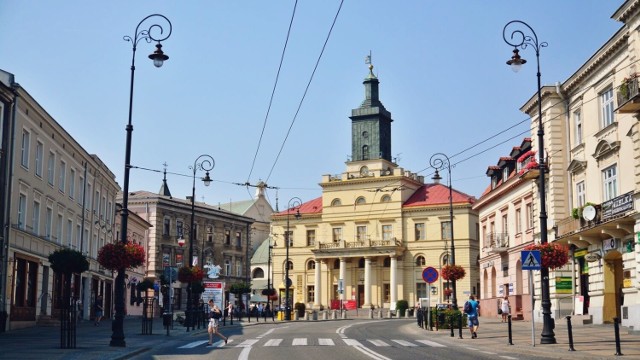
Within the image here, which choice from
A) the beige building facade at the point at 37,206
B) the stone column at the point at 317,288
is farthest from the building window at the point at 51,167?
the stone column at the point at 317,288

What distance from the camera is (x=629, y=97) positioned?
91.5 feet

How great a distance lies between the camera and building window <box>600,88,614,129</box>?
32678 mm

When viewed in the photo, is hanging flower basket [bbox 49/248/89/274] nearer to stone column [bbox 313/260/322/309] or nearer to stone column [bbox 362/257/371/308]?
stone column [bbox 362/257/371/308]

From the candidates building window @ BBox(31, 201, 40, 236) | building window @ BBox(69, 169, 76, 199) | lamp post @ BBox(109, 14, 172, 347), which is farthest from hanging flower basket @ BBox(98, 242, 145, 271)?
building window @ BBox(69, 169, 76, 199)

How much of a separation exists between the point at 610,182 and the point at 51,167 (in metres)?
26.7

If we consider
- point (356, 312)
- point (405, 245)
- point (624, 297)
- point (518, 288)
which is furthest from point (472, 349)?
point (405, 245)

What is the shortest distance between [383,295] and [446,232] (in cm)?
1030

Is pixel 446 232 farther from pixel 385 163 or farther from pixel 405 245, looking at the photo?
pixel 385 163

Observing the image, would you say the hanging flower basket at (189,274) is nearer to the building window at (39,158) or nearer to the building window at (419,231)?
the building window at (39,158)

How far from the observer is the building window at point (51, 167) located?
39312 mm

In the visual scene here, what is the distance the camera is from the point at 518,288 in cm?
4731

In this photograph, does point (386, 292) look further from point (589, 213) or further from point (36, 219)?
point (589, 213)

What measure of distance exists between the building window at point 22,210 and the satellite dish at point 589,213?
2427cm

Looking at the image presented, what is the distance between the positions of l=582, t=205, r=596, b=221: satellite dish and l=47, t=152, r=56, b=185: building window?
25.4 metres
